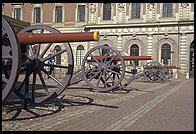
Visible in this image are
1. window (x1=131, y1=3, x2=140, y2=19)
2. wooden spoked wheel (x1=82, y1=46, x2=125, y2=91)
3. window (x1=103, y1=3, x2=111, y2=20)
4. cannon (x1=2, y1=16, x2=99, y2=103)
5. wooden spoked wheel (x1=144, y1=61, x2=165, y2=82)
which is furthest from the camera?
window (x1=103, y1=3, x2=111, y2=20)

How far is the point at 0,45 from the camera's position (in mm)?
5266

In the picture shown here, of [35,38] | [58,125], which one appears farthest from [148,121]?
[35,38]

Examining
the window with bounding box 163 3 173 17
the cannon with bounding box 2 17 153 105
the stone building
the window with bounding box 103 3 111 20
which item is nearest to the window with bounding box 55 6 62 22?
the stone building

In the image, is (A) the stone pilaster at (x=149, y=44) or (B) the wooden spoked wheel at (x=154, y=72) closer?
(B) the wooden spoked wheel at (x=154, y=72)

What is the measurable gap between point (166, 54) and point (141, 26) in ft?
13.1

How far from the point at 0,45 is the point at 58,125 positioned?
1792mm

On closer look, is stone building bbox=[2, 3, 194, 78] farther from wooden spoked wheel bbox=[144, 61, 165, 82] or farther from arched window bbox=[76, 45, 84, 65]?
wooden spoked wheel bbox=[144, 61, 165, 82]

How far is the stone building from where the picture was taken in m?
29.6

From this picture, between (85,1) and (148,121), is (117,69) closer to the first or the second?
(148,121)

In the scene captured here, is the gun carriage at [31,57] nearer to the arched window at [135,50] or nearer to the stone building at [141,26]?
the stone building at [141,26]

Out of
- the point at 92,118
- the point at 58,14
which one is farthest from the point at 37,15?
the point at 92,118

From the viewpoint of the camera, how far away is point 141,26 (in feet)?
101

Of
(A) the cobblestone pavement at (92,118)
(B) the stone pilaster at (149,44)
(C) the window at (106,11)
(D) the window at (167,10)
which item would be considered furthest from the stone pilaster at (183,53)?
(A) the cobblestone pavement at (92,118)

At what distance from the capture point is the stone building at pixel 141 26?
97.1ft
